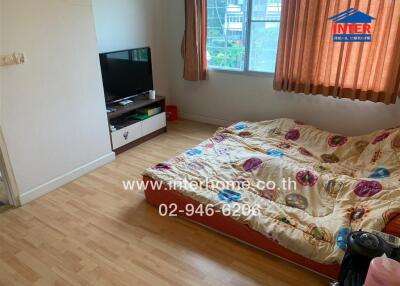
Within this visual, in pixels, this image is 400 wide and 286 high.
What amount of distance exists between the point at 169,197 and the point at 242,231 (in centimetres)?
65

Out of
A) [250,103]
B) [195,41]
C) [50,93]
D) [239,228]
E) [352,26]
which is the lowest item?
[239,228]

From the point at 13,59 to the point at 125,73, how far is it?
134 cm

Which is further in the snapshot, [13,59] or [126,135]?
[126,135]

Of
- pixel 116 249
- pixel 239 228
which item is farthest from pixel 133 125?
pixel 239 228

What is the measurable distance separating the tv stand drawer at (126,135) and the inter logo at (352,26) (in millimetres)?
2383

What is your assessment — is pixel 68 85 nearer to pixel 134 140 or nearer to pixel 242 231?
pixel 134 140

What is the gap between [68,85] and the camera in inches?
106

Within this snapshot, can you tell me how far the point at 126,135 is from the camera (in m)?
3.44

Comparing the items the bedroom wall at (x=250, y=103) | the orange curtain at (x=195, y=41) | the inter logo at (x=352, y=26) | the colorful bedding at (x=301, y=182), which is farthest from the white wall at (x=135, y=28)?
the inter logo at (x=352, y=26)

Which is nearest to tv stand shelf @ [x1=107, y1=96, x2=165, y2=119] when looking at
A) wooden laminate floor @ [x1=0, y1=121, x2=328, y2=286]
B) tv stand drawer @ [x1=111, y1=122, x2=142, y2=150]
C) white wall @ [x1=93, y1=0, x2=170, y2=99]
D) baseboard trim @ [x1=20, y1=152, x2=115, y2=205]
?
Result: tv stand drawer @ [x1=111, y1=122, x2=142, y2=150]

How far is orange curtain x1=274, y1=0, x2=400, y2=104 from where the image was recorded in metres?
2.79

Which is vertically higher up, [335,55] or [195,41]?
[195,41]

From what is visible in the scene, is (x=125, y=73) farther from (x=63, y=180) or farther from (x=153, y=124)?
(x=63, y=180)

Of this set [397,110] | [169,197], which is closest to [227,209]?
[169,197]
